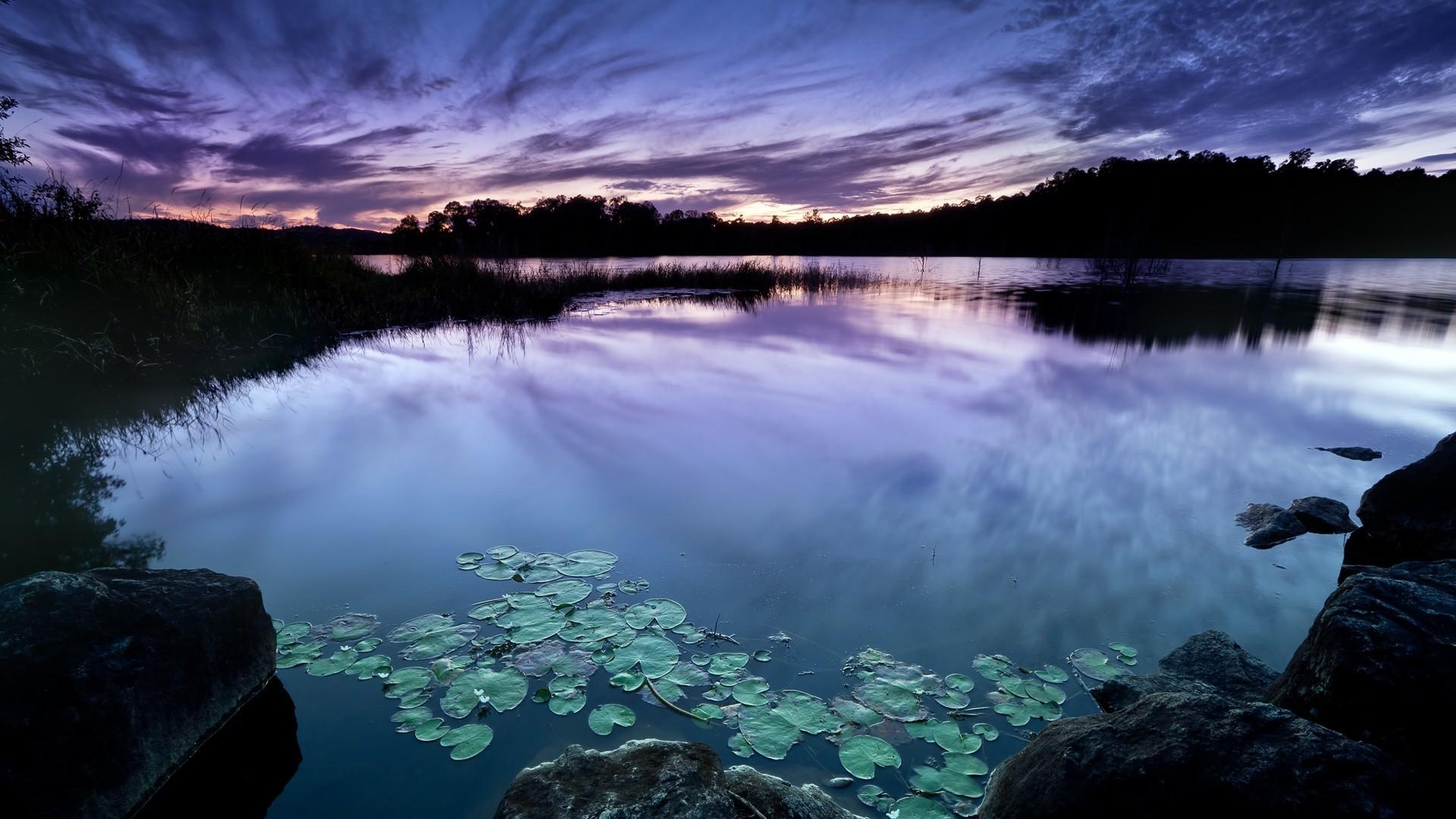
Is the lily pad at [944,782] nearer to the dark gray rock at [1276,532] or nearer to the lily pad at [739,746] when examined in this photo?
the lily pad at [739,746]

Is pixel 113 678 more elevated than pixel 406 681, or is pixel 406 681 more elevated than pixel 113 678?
pixel 113 678

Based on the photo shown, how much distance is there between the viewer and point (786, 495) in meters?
5.49

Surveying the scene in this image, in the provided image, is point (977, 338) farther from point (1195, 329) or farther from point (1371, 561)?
point (1371, 561)

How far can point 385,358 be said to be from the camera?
10.8 metres

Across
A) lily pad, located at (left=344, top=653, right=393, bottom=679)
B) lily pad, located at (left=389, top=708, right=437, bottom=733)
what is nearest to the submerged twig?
lily pad, located at (left=389, top=708, right=437, bottom=733)

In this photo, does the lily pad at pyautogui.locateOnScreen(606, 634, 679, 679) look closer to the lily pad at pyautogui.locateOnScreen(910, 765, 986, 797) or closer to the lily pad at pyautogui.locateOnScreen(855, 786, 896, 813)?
the lily pad at pyautogui.locateOnScreen(855, 786, 896, 813)

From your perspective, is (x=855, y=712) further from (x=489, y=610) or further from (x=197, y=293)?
(x=197, y=293)

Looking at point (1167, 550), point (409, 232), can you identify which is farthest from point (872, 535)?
point (409, 232)

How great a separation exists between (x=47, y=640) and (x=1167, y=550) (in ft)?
21.4

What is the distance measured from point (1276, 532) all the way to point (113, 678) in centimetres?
737

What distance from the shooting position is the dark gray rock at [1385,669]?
1818mm

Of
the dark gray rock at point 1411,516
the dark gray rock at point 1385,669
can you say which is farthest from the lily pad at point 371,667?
the dark gray rock at point 1411,516

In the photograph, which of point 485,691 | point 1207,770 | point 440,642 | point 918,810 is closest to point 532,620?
point 440,642

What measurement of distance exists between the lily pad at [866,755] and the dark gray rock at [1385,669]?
1545mm
